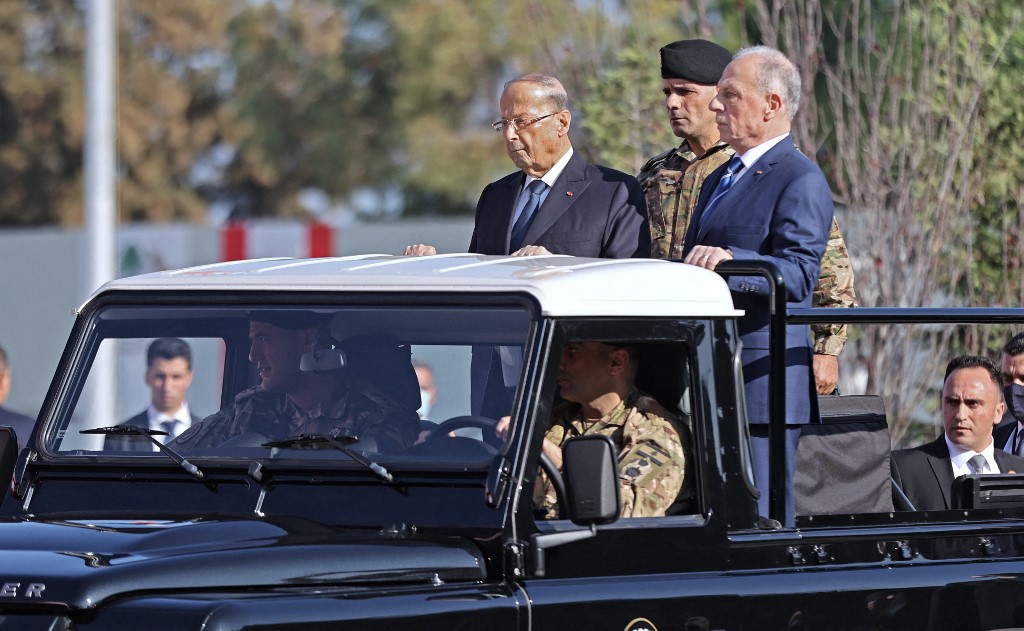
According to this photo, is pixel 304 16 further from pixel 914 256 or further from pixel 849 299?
pixel 849 299

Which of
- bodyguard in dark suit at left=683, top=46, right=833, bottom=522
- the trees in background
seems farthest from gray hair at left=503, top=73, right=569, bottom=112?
the trees in background

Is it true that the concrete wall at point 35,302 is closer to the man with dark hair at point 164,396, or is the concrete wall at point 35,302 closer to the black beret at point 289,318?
the man with dark hair at point 164,396

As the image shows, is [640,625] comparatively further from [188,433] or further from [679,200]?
[679,200]

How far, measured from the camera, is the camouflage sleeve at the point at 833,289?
6.26 metres

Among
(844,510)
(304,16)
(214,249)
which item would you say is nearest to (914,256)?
(844,510)

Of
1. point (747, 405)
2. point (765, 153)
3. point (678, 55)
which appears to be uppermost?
point (678, 55)

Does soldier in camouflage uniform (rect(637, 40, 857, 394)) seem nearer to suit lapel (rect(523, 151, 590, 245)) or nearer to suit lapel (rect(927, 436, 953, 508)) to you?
suit lapel (rect(523, 151, 590, 245))

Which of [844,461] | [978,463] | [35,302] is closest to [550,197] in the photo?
[844,461]

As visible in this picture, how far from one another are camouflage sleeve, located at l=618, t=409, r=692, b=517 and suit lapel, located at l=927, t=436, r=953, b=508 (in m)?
1.52

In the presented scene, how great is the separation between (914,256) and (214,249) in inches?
487

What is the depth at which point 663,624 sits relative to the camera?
4.69 m

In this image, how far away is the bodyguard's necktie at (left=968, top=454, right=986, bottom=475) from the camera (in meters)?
6.58

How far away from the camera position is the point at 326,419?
5004 millimetres

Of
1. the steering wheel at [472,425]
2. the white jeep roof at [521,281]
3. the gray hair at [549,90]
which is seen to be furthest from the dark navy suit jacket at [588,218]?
the steering wheel at [472,425]
